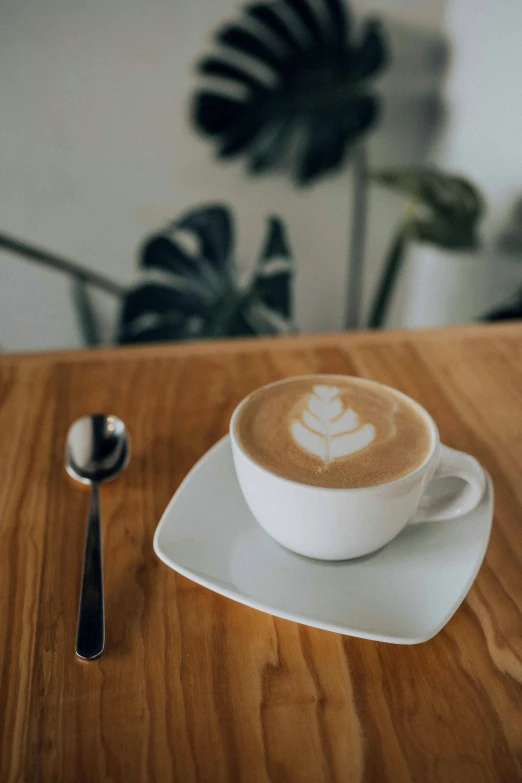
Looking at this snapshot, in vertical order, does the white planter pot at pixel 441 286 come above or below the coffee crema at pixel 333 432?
below

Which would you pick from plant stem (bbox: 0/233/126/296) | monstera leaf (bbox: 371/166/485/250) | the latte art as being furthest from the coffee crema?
plant stem (bbox: 0/233/126/296)

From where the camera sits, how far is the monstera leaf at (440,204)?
1360 millimetres

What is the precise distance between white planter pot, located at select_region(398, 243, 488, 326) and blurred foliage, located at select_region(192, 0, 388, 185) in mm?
357

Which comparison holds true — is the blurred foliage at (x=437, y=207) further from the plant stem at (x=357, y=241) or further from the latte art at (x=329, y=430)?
the latte art at (x=329, y=430)

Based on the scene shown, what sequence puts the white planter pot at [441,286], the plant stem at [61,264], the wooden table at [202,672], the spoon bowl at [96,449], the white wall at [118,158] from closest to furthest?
the wooden table at [202,672]
the spoon bowl at [96,449]
the white wall at [118,158]
the plant stem at [61,264]
the white planter pot at [441,286]

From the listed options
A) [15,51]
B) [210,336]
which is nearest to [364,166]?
[210,336]

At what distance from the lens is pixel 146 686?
35 centimetres

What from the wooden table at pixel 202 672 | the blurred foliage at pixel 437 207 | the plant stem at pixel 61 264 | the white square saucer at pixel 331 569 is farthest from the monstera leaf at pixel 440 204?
the white square saucer at pixel 331 569

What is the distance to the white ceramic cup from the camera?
14.5 inches

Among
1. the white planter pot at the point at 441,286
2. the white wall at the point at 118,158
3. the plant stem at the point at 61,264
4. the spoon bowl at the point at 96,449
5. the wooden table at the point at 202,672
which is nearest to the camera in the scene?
the wooden table at the point at 202,672

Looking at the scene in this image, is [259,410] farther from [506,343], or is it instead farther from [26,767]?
[506,343]

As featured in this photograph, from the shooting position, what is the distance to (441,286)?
1619mm

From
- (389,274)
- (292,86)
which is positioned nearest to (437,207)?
(389,274)

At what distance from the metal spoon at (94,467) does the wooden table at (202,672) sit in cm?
1
